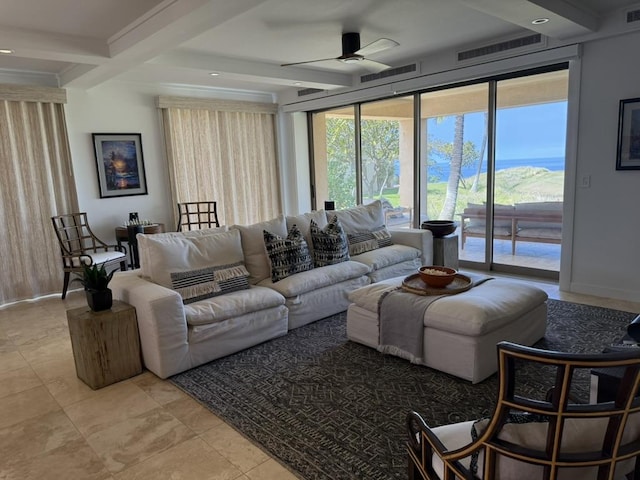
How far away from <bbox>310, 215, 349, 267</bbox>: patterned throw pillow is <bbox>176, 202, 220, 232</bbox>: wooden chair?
2510mm

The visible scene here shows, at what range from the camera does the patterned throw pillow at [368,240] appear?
4.68m

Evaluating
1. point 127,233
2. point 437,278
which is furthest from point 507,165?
point 127,233

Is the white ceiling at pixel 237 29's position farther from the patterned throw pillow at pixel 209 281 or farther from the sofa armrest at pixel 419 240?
the sofa armrest at pixel 419 240

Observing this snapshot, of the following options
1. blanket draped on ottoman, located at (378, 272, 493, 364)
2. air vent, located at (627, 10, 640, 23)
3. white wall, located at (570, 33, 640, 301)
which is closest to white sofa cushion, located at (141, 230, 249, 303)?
blanket draped on ottoman, located at (378, 272, 493, 364)

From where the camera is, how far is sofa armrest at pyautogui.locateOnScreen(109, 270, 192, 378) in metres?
2.93

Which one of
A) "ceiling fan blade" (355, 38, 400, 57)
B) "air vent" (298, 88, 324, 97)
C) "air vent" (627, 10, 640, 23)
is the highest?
"air vent" (298, 88, 324, 97)

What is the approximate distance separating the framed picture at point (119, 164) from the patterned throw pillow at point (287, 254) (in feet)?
9.50

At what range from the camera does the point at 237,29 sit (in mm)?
3965

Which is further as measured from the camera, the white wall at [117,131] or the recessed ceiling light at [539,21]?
the white wall at [117,131]

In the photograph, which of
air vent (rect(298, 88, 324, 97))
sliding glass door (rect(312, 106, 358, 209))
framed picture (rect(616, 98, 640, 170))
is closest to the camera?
framed picture (rect(616, 98, 640, 170))

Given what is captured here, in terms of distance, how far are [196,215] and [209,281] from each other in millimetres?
3263

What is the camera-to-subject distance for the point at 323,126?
7461mm

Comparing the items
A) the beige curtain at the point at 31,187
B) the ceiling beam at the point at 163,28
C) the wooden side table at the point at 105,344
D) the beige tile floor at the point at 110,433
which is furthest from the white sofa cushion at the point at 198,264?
the beige curtain at the point at 31,187

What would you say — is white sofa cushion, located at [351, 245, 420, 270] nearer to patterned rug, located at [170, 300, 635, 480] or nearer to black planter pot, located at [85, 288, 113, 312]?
patterned rug, located at [170, 300, 635, 480]
